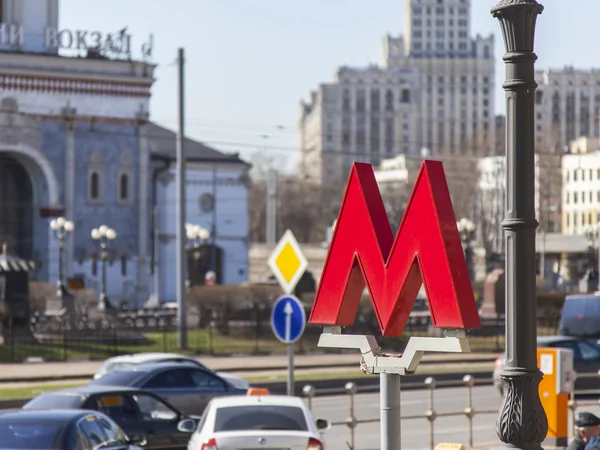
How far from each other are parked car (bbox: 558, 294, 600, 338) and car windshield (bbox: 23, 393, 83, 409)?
2281 cm

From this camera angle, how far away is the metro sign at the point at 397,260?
28.9 ft

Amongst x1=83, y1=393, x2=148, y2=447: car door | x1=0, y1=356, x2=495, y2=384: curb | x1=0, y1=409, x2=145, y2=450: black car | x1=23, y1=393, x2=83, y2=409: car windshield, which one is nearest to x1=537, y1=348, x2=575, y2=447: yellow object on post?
x1=83, y1=393, x2=148, y2=447: car door

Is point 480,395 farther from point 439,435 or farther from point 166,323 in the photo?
point 166,323

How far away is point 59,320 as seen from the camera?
170ft

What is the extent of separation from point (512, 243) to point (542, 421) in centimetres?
114

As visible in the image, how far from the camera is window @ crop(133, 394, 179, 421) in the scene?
64.1 ft

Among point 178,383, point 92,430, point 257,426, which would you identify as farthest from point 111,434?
point 178,383

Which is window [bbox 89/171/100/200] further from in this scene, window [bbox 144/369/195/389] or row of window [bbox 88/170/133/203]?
window [bbox 144/369/195/389]

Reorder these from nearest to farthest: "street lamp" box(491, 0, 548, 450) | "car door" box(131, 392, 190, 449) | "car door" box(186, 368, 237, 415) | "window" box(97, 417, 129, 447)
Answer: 1. "street lamp" box(491, 0, 548, 450)
2. "window" box(97, 417, 129, 447)
3. "car door" box(131, 392, 190, 449)
4. "car door" box(186, 368, 237, 415)

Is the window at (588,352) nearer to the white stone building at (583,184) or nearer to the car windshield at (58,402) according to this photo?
the car windshield at (58,402)

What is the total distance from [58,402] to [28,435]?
498cm

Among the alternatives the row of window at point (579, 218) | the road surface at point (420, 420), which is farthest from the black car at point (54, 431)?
the row of window at point (579, 218)

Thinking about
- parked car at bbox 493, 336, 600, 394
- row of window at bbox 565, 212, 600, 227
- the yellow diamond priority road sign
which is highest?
row of window at bbox 565, 212, 600, 227

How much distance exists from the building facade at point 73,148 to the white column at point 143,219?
0.05 metres
